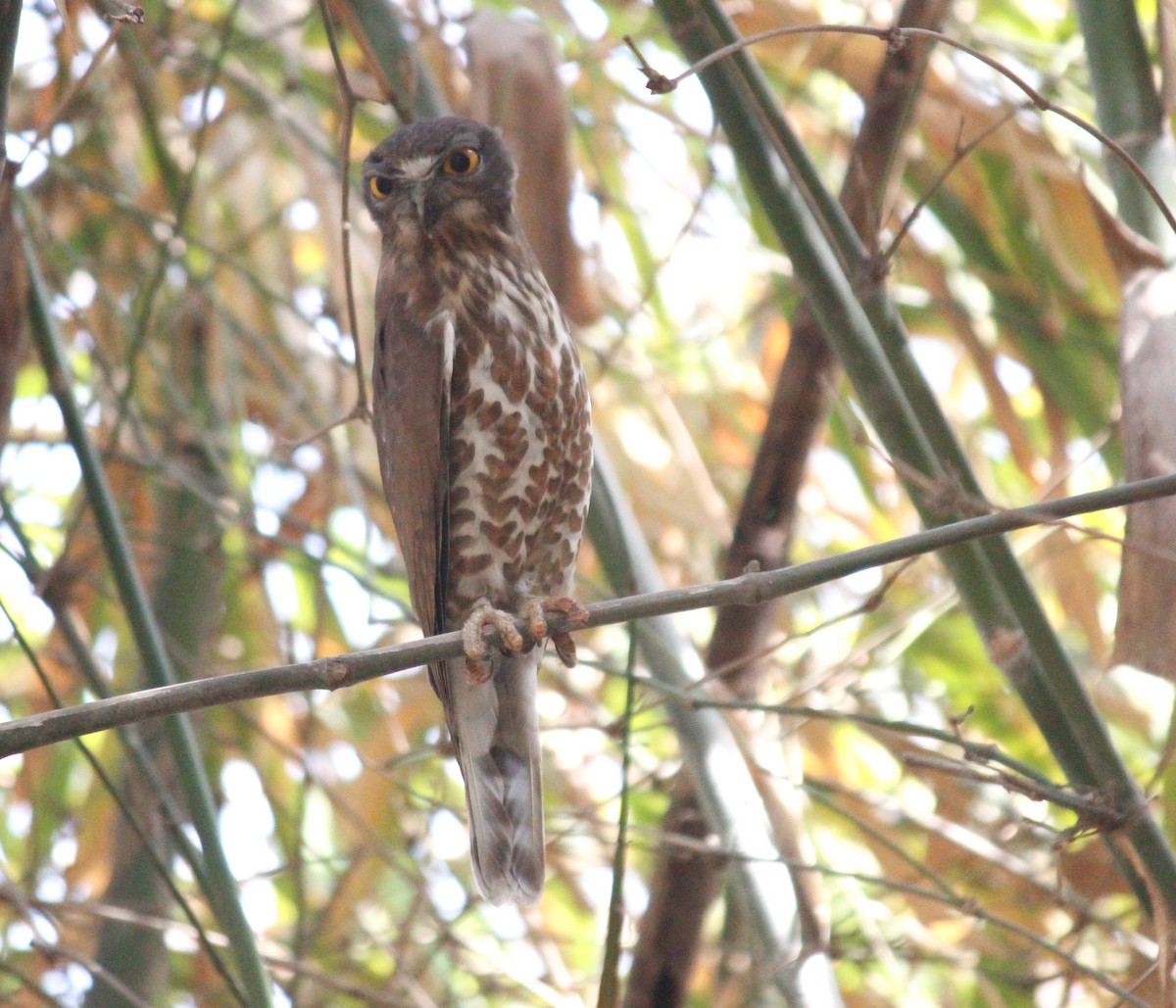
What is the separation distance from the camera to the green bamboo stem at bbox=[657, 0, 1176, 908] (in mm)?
1985

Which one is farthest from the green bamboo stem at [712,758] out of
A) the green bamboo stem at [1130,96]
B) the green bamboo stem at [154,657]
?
the green bamboo stem at [1130,96]

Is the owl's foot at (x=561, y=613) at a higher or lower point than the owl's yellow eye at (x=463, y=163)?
lower

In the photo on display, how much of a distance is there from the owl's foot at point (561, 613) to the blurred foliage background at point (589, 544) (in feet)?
0.47

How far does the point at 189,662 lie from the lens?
3094mm

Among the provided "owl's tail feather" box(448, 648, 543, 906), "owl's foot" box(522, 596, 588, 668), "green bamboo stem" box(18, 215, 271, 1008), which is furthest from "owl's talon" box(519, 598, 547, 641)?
"green bamboo stem" box(18, 215, 271, 1008)

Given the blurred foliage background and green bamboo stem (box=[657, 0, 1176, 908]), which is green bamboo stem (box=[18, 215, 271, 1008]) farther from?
green bamboo stem (box=[657, 0, 1176, 908])

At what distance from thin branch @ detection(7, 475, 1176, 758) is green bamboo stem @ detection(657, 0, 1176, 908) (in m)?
0.42

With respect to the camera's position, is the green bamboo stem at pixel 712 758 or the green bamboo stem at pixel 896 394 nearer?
the green bamboo stem at pixel 896 394

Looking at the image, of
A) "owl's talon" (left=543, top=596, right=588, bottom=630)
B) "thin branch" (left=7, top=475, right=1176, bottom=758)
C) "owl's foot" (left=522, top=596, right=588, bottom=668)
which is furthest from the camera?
"owl's foot" (left=522, top=596, right=588, bottom=668)

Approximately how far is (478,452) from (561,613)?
0.74 m

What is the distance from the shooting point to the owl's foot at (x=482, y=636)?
2.19 meters

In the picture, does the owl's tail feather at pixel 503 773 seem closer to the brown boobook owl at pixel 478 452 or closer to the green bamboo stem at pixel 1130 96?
the brown boobook owl at pixel 478 452

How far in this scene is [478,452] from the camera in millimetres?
2811

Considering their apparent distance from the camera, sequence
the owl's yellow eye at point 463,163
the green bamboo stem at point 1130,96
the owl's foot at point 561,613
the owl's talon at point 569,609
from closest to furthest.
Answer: the owl's talon at point 569,609 → the green bamboo stem at point 1130,96 → the owl's foot at point 561,613 → the owl's yellow eye at point 463,163
